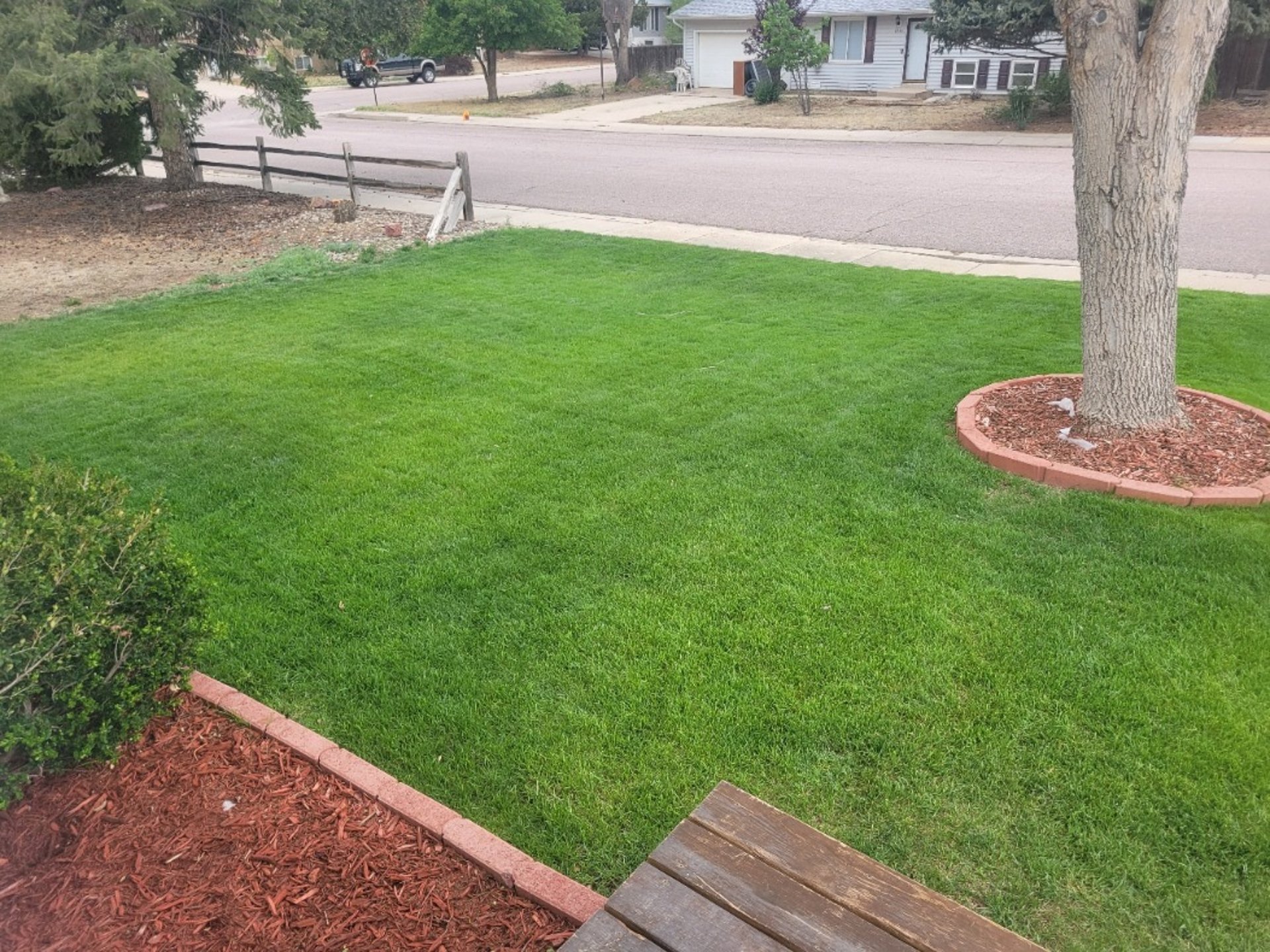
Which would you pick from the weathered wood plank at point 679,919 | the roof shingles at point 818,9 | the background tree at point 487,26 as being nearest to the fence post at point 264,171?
the weathered wood plank at point 679,919

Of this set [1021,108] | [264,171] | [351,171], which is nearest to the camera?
[351,171]

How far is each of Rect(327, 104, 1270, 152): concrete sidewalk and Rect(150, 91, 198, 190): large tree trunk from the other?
12174 mm

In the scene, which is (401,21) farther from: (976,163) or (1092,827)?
(1092,827)

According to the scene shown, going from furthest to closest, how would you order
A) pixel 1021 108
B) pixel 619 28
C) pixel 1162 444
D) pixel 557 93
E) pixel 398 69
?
pixel 398 69
pixel 619 28
pixel 557 93
pixel 1021 108
pixel 1162 444

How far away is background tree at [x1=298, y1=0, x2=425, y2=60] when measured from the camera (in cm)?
1547

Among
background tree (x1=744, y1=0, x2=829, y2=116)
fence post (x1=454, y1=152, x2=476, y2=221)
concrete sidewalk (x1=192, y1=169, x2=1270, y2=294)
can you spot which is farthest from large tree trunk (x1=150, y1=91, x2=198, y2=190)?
background tree (x1=744, y1=0, x2=829, y2=116)

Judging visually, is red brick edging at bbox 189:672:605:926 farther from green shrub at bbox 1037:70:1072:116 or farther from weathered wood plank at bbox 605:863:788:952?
green shrub at bbox 1037:70:1072:116

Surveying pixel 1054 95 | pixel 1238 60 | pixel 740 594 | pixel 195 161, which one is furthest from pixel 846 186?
pixel 1238 60

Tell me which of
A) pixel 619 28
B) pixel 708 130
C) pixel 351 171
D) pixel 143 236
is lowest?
pixel 143 236

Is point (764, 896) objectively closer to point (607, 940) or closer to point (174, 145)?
point (607, 940)

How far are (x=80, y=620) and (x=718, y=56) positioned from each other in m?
38.8

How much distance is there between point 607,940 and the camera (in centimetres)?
208

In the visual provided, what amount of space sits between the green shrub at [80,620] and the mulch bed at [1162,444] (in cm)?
444

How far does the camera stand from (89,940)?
2652 millimetres
